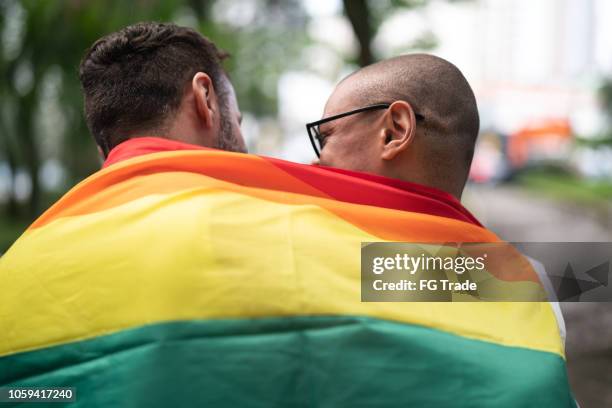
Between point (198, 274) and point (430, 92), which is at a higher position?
point (430, 92)

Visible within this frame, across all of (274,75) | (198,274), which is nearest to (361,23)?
(198,274)

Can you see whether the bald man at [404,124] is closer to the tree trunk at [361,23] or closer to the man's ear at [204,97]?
the man's ear at [204,97]

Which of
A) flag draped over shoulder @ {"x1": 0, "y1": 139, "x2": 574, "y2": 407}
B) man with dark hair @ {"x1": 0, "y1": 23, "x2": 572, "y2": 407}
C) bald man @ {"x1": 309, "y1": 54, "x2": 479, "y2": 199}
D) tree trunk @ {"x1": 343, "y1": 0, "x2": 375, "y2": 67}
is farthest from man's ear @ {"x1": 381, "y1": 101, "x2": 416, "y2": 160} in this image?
tree trunk @ {"x1": 343, "y1": 0, "x2": 375, "y2": 67}

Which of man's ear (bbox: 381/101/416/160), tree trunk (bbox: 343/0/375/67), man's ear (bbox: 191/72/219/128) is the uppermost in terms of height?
tree trunk (bbox: 343/0/375/67)

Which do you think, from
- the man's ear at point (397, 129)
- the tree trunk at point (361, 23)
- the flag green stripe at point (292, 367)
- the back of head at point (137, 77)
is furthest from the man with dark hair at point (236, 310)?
the tree trunk at point (361, 23)

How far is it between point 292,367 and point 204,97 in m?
1.04

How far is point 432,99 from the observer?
2.05 metres

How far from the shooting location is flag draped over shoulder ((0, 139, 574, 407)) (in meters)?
1.36

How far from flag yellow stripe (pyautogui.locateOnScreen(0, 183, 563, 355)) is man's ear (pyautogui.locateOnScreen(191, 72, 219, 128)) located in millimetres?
620

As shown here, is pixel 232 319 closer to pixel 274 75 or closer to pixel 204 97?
pixel 204 97

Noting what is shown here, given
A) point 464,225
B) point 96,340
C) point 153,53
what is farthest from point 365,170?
point 96,340

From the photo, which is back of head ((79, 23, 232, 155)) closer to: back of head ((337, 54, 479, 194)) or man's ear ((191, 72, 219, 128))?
man's ear ((191, 72, 219, 128))

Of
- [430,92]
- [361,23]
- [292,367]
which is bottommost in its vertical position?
[292,367]

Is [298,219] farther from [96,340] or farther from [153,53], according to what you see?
[153,53]
